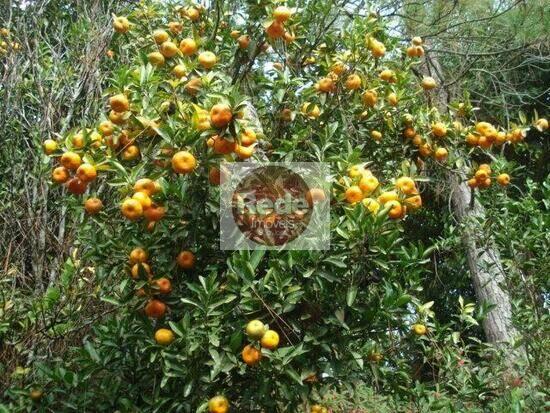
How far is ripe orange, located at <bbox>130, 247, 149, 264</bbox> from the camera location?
88.7 inches

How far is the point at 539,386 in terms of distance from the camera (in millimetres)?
2500

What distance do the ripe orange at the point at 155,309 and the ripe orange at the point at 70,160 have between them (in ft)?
1.93

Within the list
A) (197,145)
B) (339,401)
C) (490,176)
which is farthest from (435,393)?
(197,145)

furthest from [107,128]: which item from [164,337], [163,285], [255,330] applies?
[255,330]

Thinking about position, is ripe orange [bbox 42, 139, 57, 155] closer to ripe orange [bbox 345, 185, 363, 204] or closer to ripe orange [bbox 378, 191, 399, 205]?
ripe orange [bbox 345, 185, 363, 204]

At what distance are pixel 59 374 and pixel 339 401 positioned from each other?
1672 millimetres

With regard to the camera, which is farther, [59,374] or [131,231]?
[59,374]

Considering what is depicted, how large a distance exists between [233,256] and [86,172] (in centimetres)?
62

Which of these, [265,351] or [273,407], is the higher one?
[265,351]

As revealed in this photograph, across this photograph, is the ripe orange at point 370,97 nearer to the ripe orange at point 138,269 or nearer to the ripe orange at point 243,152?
the ripe orange at point 243,152

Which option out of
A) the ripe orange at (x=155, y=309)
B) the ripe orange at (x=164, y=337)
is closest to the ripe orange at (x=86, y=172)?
the ripe orange at (x=155, y=309)

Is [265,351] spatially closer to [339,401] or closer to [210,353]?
[210,353]

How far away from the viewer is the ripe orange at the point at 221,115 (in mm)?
1937

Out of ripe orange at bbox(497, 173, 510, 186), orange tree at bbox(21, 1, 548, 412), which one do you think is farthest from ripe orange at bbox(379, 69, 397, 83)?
ripe orange at bbox(497, 173, 510, 186)
